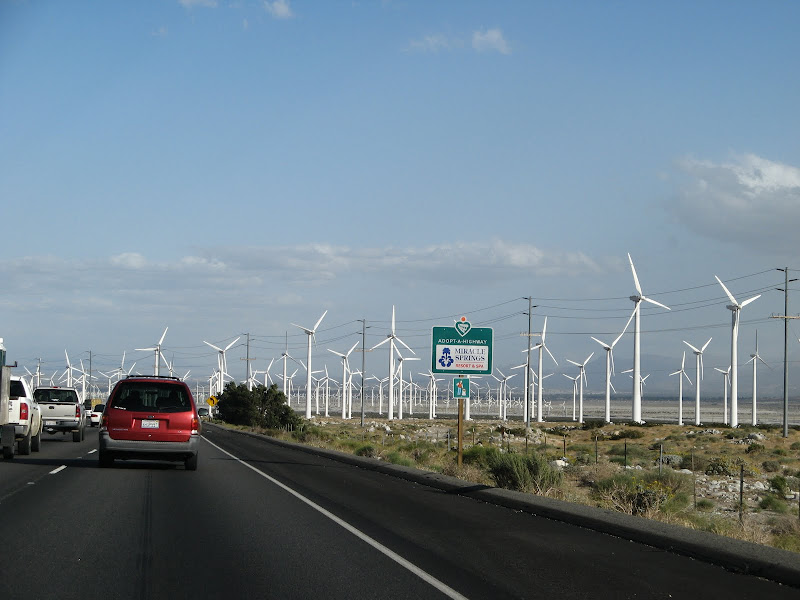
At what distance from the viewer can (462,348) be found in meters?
24.4

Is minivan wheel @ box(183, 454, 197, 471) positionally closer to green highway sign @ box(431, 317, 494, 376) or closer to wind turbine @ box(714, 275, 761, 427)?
green highway sign @ box(431, 317, 494, 376)

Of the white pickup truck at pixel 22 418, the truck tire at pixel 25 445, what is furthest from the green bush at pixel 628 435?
the truck tire at pixel 25 445

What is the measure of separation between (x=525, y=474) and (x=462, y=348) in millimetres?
6004

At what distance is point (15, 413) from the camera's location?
24.3 metres

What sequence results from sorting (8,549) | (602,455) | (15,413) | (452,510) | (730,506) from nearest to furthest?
(8,549) < (452,510) < (730,506) < (15,413) < (602,455)

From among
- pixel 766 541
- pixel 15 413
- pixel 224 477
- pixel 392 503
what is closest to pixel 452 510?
pixel 392 503

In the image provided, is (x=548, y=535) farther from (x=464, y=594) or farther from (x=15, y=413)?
(x=15, y=413)

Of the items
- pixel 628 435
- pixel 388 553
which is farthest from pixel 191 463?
pixel 628 435

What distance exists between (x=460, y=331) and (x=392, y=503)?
29.0 ft

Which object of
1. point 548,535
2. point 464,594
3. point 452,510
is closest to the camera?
point 464,594

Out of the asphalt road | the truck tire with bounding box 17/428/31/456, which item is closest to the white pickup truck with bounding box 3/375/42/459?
the truck tire with bounding box 17/428/31/456

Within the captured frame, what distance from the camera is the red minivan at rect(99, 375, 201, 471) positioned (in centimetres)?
2066

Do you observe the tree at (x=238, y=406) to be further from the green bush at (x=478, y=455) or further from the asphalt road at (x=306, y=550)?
the asphalt road at (x=306, y=550)

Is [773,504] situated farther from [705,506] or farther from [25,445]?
[25,445]
